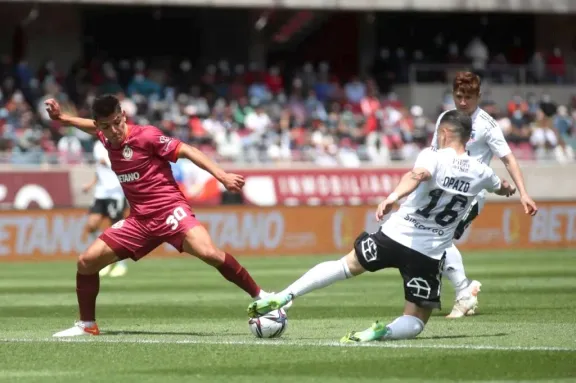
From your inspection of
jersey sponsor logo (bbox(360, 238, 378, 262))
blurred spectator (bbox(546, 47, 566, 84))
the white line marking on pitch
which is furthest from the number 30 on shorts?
blurred spectator (bbox(546, 47, 566, 84))

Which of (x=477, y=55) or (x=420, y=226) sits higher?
(x=477, y=55)

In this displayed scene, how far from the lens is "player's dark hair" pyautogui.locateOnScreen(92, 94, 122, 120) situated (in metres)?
11.0

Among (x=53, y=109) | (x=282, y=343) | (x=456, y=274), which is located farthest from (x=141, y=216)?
(x=456, y=274)

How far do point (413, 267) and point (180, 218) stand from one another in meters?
2.11

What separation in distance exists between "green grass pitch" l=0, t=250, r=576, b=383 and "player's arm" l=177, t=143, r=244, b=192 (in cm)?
120

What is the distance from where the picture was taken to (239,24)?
42500 millimetres

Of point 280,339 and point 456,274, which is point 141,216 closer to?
point 280,339

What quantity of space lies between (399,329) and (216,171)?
6.08 ft

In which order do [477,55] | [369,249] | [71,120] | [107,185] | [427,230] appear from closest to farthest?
[427,230], [369,249], [71,120], [107,185], [477,55]

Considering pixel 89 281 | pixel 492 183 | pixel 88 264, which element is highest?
pixel 492 183

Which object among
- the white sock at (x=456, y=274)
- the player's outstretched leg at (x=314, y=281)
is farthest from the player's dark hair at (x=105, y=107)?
the white sock at (x=456, y=274)

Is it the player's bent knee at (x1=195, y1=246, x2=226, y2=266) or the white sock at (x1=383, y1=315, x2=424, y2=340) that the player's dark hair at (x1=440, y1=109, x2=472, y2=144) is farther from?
the player's bent knee at (x1=195, y1=246, x2=226, y2=266)

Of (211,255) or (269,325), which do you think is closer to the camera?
(269,325)

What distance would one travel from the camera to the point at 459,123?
10.0m
